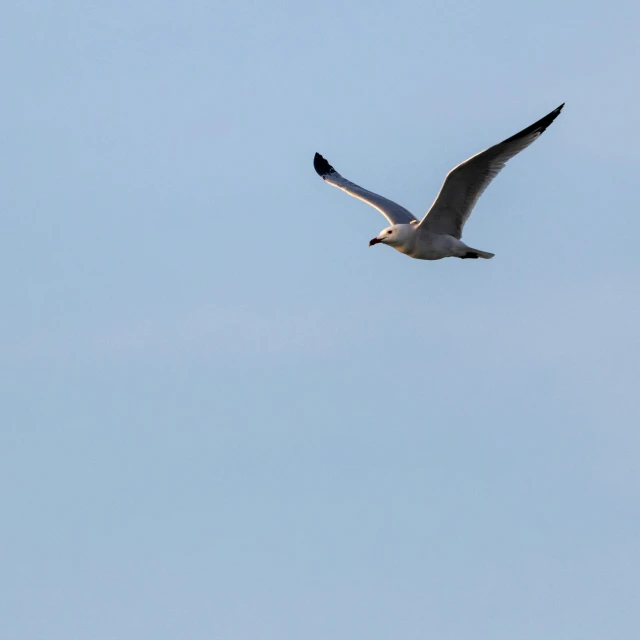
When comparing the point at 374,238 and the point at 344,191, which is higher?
the point at 344,191

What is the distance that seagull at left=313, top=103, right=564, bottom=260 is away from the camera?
21.6 m

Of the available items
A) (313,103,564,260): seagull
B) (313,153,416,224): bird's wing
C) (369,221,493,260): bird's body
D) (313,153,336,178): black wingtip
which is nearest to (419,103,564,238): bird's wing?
(313,103,564,260): seagull

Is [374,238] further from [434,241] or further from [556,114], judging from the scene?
[556,114]

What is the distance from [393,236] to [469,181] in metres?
1.74

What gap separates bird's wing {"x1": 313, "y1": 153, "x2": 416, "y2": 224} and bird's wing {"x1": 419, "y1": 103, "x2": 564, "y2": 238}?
5.42 feet

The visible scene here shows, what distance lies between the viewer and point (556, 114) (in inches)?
852

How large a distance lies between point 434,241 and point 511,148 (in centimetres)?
221

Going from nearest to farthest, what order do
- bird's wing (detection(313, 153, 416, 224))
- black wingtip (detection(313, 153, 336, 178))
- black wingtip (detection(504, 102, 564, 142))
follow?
1. black wingtip (detection(504, 102, 564, 142))
2. bird's wing (detection(313, 153, 416, 224))
3. black wingtip (detection(313, 153, 336, 178))

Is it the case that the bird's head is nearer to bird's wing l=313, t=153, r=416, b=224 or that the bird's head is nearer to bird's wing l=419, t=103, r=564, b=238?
bird's wing l=419, t=103, r=564, b=238

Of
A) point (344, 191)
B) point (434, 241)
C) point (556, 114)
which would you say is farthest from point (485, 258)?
point (344, 191)

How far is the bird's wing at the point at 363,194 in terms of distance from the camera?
2495cm

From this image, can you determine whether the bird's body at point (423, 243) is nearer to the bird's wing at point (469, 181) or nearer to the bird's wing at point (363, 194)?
the bird's wing at point (469, 181)

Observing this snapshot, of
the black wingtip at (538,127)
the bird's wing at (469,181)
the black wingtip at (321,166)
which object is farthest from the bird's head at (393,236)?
the black wingtip at (321,166)

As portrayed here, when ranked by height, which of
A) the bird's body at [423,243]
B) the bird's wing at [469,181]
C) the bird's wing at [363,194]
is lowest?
the bird's body at [423,243]
